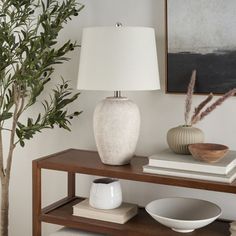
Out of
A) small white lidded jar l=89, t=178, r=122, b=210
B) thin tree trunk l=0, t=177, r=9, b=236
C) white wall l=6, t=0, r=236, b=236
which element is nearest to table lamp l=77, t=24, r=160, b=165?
small white lidded jar l=89, t=178, r=122, b=210

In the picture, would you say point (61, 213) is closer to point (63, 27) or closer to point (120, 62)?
point (120, 62)

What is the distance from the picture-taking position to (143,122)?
6.18ft

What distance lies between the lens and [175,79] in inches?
69.9

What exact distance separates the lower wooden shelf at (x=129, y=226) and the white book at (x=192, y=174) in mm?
224

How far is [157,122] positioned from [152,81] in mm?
311

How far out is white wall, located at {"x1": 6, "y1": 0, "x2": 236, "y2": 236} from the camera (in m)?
1.75

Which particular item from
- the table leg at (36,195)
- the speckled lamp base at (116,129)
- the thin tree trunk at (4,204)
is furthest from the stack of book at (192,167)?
the thin tree trunk at (4,204)

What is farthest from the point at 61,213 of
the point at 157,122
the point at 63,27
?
the point at 63,27

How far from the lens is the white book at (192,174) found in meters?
1.43

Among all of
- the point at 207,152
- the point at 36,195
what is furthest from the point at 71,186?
the point at 207,152

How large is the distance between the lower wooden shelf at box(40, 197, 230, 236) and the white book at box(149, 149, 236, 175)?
249 mm

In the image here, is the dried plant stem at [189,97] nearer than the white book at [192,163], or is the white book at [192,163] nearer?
the white book at [192,163]

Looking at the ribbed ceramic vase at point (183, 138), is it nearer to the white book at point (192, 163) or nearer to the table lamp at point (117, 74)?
the white book at point (192, 163)

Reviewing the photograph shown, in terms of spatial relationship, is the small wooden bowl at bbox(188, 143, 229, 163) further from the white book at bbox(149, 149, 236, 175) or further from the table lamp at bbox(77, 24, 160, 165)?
the table lamp at bbox(77, 24, 160, 165)
